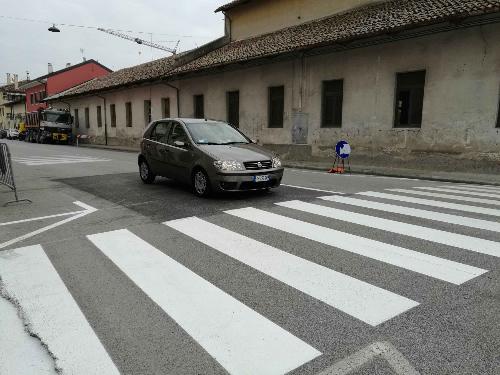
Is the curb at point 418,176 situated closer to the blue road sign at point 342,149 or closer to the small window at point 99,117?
the blue road sign at point 342,149

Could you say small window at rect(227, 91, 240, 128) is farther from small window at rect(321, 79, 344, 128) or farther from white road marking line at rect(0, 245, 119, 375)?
white road marking line at rect(0, 245, 119, 375)

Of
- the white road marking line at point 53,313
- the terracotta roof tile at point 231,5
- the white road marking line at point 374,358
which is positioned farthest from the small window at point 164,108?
the white road marking line at point 374,358

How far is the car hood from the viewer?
743 cm

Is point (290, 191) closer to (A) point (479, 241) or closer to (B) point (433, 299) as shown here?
(A) point (479, 241)

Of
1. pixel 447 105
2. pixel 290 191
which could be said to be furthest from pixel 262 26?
pixel 290 191

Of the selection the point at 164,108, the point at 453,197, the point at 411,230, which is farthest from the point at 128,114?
the point at 411,230

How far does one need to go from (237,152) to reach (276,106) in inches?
487

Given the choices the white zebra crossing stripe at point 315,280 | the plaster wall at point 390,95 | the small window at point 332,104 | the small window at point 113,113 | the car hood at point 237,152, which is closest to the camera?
the white zebra crossing stripe at point 315,280

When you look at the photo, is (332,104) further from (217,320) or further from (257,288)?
(217,320)

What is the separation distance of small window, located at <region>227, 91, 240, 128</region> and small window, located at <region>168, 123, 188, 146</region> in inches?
514

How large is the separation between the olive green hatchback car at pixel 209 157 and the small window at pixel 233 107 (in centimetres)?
1252

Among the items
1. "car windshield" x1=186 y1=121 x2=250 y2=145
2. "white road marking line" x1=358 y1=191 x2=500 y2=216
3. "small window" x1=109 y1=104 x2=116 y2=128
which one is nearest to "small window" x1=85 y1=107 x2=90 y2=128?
"small window" x1=109 y1=104 x2=116 y2=128

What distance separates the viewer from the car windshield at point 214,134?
8.20 m

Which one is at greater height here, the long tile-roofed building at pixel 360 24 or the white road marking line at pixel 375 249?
the long tile-roofed building at pixel 360 24
